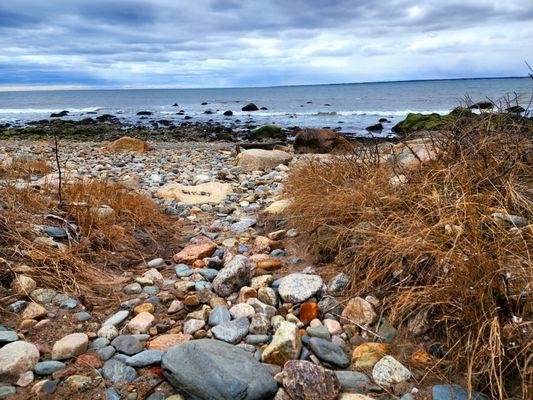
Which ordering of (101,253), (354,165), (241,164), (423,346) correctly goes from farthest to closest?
(241,164) → (354,165) → (101,253) → (423,346)

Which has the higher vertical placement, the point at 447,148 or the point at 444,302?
the point at 447,148

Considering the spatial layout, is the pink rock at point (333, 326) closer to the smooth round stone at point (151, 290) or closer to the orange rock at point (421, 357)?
the orange rock at point (421, 357)

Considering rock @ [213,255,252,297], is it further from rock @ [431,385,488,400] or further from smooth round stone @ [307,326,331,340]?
rock @ [431,385,488,400]

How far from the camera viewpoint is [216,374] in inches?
78.6

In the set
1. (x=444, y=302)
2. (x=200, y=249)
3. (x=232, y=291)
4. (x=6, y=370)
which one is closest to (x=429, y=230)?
(x=444, y=302)

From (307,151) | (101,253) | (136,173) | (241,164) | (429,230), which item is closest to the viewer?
(429,230)

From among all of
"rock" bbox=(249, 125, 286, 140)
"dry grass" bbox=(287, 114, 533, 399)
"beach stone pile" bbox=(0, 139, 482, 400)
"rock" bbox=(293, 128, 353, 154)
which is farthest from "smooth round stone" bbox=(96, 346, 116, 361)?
"rock" bbox=(249, 125, 286, 140)

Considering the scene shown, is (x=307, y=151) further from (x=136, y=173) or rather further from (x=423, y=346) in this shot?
(x=423, y=346)

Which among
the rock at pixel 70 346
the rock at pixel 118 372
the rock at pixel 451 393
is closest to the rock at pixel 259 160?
the rock at pixel 70 346

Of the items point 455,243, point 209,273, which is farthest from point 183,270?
point 455,243

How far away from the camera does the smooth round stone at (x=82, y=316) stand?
2645 mm

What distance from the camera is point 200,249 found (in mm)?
3754

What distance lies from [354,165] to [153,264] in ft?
7.38

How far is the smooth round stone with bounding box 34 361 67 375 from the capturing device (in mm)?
2117
